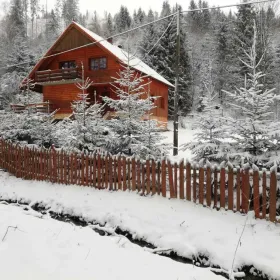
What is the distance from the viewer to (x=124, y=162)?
751 centimetres

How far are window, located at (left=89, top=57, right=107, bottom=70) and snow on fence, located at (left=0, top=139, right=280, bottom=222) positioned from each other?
13.2 meters

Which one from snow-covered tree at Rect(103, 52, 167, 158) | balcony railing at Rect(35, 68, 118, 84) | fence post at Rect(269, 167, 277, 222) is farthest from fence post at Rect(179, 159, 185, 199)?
balcony railing at Rect(35, 68, 118, 84)

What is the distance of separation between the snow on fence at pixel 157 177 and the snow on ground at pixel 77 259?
2.09 m

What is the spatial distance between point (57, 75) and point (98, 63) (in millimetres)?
3770

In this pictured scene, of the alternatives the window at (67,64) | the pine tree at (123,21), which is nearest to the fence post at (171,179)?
the window at (67,64)

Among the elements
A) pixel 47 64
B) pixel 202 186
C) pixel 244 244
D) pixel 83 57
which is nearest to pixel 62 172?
pixel 202 186

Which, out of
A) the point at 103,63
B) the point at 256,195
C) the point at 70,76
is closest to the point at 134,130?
the point at 256,195

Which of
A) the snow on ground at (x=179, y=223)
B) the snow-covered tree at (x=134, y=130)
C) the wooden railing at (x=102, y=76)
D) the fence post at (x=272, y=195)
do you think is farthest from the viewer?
the wooden railing at (x=102, y=76)

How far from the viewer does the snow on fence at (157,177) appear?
5.50m

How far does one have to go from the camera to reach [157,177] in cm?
715

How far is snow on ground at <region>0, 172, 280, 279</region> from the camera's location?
4410 millimetres

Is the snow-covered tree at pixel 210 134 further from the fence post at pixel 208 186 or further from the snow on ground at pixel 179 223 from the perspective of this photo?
the snow on ground at pixel 179 223

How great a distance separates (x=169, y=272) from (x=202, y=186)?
2.58 m

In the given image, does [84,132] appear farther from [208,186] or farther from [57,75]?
[57,75]
